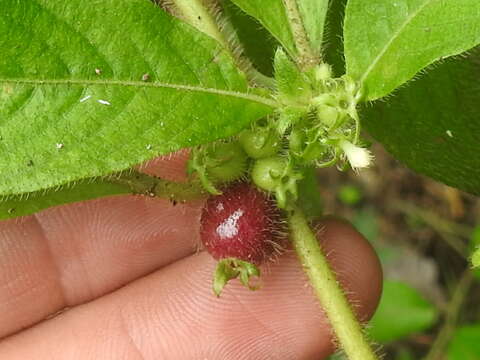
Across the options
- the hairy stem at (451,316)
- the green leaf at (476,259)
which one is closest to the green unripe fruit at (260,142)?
the green leaf at (476,259)

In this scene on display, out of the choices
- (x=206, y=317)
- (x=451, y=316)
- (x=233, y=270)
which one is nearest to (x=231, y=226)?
(x=233, y=270)

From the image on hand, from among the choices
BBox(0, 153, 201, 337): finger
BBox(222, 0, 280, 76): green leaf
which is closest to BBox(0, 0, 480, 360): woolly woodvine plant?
BBox(222, 0, 280, 76): green leaf

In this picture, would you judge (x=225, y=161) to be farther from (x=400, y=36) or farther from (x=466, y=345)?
(x=466, y=345)

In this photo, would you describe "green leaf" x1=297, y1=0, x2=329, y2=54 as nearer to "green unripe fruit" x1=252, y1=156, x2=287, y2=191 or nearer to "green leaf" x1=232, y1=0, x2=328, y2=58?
"green leaf" x1=232, y1=0, x2=328, y2=58

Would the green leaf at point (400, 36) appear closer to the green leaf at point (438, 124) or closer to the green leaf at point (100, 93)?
the green leaf at point (100, 93)

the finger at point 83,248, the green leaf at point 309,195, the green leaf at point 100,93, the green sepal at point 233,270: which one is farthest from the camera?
the finger at point 83,248

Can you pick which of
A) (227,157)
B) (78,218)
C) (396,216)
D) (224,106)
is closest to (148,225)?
(78,218)
